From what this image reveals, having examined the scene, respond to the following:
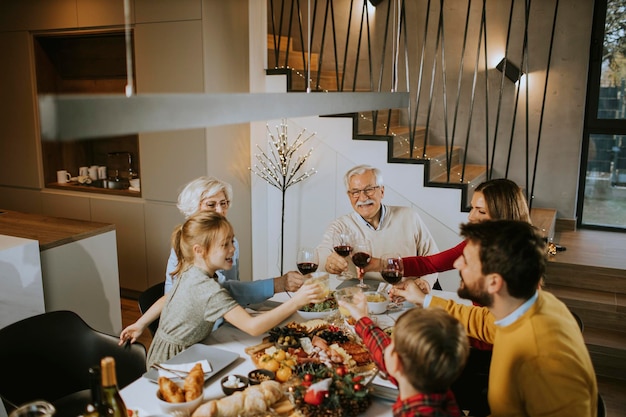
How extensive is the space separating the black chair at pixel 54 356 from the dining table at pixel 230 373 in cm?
41

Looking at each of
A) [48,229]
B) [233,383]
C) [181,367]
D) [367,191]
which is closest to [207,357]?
[181,367]

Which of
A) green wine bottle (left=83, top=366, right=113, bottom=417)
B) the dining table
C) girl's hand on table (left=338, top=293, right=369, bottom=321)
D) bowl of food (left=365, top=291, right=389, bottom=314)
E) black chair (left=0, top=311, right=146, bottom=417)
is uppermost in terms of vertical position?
girl's hand on table (left=338, top=293, right=369, bottom=321)

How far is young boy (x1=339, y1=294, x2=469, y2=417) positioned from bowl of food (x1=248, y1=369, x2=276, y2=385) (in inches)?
18.8

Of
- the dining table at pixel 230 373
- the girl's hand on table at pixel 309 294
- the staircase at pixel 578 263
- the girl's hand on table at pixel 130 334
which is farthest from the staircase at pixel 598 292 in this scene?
the girl's hand on table at pixel 130 334

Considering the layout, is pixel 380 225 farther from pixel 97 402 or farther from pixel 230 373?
pixel 97 402

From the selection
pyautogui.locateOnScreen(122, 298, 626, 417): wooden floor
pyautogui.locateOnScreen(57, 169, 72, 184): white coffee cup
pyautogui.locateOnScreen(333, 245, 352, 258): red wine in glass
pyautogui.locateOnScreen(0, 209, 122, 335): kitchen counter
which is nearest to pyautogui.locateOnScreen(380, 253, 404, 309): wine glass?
pyautogui.locateOnScreen(333, 245, 352, 258): red wine in glass

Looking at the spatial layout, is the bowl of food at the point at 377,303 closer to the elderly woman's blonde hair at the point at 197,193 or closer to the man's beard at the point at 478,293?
the man's beard at the point at 478,293

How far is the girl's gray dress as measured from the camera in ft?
6.61

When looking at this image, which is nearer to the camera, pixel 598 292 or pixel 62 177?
pixel 598 292

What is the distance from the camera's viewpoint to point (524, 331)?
1565 millimetres

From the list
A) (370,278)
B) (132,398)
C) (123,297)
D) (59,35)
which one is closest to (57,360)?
(132,398)

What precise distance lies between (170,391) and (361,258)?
1091 millimetres

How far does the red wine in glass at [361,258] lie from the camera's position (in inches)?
95.3

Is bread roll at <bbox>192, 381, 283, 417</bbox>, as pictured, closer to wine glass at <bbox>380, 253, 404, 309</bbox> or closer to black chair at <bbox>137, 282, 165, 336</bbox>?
wine glass at <bbox>380, 253, 404, 309</bbox>
